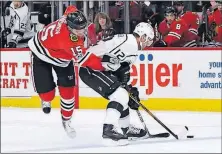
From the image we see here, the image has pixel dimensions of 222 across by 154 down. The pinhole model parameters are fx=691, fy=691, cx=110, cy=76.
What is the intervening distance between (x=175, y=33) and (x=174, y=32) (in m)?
0.01

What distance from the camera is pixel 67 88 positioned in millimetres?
4957

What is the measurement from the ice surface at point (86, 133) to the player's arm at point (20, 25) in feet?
2.50

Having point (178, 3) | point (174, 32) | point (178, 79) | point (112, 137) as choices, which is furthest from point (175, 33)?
point (112, 137)

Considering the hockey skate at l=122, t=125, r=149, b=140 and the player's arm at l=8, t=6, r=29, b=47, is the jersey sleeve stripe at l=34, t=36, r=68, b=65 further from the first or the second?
the player's arm at l=8, t=6, r=29, b=47

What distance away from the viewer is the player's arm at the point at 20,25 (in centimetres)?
→ 722

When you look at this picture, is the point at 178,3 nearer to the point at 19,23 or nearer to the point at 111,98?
the point at 19,23

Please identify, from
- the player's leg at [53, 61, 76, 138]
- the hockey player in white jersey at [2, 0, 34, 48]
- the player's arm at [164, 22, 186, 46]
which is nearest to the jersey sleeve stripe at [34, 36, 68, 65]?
the player's leg at [53, 61, 76, 138]

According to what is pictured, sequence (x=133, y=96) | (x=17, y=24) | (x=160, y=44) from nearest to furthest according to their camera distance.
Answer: (x=133, y=96) → (x=160, y=44) → (x=17, y=24)

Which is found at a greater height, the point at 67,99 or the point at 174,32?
the point at 174,32

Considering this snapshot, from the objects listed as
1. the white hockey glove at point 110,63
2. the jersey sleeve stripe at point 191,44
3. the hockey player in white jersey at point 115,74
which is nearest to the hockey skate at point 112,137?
the hockey player in white jersey at point 115,74

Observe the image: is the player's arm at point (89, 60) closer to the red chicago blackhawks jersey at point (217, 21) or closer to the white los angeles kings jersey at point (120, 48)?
the white los angeles kings jersey at point (120, 48)

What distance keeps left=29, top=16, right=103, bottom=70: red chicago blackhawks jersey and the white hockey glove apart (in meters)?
0.05

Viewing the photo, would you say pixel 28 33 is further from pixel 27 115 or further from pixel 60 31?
pixel 60 31

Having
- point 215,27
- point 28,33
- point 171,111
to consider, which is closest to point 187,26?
point 215,27
